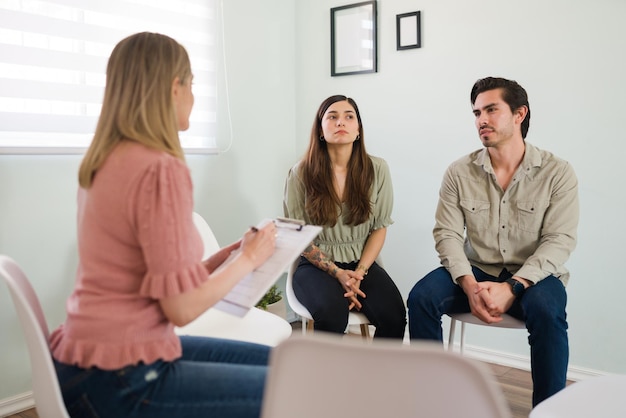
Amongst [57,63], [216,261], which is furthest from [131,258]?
[57,63]

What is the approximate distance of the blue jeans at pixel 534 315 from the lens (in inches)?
74.2

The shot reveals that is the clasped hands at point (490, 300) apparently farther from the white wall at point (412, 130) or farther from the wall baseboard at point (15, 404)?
the wall baseboard at point (15, 404)

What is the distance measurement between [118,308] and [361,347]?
557 mm

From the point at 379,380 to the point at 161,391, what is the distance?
1.67 ft

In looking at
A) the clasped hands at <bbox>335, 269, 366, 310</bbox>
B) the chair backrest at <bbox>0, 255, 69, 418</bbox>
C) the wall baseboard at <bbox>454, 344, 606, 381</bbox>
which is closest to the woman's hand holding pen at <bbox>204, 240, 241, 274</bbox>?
the chair backrest at <bbox>0, 255, 69, 418</bbox>

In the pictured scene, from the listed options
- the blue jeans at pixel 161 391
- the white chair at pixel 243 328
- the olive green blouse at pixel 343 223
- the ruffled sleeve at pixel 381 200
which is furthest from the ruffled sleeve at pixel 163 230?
the ruffled sleeve at pixel 381 200

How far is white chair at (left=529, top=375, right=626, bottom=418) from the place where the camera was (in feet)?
4.32

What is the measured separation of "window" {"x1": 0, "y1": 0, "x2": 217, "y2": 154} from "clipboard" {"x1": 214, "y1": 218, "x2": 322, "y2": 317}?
4.16 feet

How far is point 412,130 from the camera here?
9.80 ft

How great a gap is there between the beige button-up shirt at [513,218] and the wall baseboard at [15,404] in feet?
5.58

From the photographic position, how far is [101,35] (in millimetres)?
2412

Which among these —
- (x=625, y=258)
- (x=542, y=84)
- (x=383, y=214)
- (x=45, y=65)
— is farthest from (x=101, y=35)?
(x=625, y=258)

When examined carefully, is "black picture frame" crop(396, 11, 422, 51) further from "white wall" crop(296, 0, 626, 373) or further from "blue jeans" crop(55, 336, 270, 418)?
"blue jeans" crop(55, 336, 270, 418)

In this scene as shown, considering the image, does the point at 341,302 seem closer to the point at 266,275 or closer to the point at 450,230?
the point at 450,230
